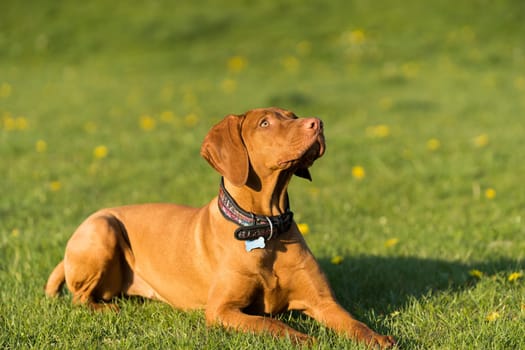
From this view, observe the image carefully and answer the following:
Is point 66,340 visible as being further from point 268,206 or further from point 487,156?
point 487,156

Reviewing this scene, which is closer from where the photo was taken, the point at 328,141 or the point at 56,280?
the point at 56,280

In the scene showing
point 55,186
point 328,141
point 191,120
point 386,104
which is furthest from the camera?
point 386,104

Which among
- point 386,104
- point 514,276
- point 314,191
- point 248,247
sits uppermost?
point 248,247

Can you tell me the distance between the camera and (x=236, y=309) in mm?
4027

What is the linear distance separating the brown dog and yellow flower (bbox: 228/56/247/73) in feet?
39.7

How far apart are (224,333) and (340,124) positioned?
7649 mm

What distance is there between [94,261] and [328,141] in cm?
520

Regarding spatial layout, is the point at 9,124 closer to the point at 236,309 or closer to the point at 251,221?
the point at 251,221

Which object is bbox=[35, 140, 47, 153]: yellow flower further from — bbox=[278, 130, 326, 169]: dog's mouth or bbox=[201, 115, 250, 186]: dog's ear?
bbox=[278, 130, 326, 169]: dog's mouth

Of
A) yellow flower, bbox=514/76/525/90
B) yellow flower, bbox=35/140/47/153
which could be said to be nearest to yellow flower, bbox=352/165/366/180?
yellow flower, bbox=35/140/47/153

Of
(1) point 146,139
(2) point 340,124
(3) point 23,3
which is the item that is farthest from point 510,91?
(3) point 23,3

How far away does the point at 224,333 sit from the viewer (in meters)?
3.77

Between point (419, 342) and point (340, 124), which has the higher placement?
point (419, 342)

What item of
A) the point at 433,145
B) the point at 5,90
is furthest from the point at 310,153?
the point at 5,90
